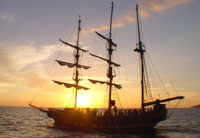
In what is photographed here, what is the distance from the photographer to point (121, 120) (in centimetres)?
3338

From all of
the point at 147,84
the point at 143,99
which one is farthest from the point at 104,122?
the point at 147,84

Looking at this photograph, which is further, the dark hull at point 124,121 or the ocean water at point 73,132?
the dark hull at point 124,121

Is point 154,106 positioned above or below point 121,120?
above

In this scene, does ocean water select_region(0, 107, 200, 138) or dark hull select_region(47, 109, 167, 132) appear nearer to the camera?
ocean water select_region(0, 107, 200, 138)

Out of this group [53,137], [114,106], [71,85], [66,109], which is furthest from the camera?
[71,85]

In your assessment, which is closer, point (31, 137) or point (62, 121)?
point (31, 137)

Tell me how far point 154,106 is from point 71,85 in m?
18.8

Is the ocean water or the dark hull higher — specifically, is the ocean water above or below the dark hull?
below

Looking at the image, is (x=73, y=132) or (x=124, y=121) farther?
(x=124, y=121)

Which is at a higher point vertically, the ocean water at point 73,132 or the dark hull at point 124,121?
the dark hull at point 124,121

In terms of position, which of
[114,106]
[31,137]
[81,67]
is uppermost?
[81,67]

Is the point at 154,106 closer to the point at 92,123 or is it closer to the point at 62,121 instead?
the point at 92,123

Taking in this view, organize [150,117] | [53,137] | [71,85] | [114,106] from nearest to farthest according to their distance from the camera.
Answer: [53,137] → [150,117] → [114,106] → [71,85]

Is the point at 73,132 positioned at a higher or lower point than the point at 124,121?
lower
